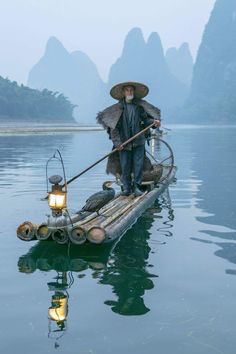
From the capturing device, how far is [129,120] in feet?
28.7

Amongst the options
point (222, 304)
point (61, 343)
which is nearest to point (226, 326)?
point (222, 304)

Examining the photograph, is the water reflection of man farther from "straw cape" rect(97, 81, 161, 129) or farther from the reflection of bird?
"straw cape" rect(97, 81, 161, 129)

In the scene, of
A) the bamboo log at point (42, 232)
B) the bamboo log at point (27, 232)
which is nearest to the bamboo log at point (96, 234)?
the bamboo log at point (42, 232)

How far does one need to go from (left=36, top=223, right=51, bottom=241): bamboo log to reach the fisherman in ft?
9.02

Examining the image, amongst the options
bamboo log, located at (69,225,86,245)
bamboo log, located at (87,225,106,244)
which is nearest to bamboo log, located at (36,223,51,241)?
bamboo log, located at (69,225,86,245)

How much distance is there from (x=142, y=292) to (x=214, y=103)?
5981 inches

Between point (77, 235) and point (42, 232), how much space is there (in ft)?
1.66

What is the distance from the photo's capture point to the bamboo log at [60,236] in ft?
20.3

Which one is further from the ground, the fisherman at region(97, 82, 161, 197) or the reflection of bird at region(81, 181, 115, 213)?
the fisherman at region(97, 82, 161, 197)

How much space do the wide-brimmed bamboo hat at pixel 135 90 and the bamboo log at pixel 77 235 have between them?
3.30 m

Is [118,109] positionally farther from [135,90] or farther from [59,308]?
[59,308]

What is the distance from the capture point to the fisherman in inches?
340

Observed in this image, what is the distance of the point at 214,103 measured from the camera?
5979 inches

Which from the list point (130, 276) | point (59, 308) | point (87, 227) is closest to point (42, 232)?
point (87, 227)
